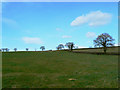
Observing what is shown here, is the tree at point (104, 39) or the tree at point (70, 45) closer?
the tree at point (104, 39)

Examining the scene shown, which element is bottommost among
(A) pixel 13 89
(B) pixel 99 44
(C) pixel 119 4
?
(A) pixel 13 89

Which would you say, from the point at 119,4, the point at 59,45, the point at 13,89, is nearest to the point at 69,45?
the point at 59,45

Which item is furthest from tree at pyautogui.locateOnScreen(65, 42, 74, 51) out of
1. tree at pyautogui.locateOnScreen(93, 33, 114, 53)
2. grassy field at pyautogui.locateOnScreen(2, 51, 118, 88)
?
grassy field at pyautogui.locateOnScreen(2, 51, 118, 88)

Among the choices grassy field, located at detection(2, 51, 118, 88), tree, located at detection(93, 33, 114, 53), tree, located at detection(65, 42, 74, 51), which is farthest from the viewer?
tree, located at detection(65, 42, 74, 51)

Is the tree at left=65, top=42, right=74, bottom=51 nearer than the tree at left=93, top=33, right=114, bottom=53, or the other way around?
the tree at left=93, top=33, right=114, bottom=53

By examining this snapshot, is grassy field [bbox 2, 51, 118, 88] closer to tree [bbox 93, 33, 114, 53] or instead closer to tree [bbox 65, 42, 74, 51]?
tree [bbox 93, 33, 114, 53]

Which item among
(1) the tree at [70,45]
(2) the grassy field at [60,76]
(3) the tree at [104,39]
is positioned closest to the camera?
(2) the grassy field at [60,76]

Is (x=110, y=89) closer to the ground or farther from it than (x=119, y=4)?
closer to the ground

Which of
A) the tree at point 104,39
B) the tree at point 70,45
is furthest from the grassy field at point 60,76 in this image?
the tree at point 70,45

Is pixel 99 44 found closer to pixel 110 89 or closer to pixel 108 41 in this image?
pixel 108 41

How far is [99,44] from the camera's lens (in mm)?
47438

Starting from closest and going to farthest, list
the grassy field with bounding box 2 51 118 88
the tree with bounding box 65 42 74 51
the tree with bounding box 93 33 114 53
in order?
the grassy field with bounding box 2 51 118 88 < the tree with bounding box 93 33 114 53 < the tree with bounding box 65 42 74 51

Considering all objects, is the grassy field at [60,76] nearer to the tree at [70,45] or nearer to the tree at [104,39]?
the tree at [104,39]

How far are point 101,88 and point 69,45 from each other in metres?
91.1
